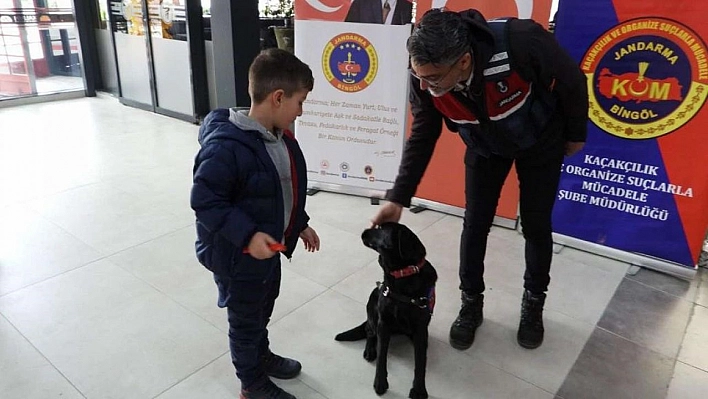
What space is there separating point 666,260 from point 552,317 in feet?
2.70

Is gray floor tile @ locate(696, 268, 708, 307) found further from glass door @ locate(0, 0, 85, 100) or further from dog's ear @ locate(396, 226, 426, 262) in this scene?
glass door @ locate(0, 0, 85, 100)

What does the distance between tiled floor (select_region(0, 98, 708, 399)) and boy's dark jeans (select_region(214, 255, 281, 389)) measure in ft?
0.67

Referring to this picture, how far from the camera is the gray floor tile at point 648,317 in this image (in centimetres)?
202

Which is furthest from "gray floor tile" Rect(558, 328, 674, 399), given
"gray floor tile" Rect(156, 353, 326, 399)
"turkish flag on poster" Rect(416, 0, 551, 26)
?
"turkish flag on poster" Rect(416, 0, 551, 26)

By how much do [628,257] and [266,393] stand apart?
78.1 inches

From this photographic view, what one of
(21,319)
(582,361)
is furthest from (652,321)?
(21,319)

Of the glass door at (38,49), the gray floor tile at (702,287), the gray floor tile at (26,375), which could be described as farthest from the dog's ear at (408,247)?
the glass door at (38,49)

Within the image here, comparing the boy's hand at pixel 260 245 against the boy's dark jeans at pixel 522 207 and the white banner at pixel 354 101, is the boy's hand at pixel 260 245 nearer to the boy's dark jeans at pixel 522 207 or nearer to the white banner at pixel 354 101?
the boy's dark jeans at pixel 522 207

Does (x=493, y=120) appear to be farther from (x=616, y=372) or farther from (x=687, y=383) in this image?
(x=687, y=383)

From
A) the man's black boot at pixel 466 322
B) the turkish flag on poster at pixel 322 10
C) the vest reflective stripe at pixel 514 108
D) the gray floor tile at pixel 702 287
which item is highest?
the turkish flag on poster at pixel 322 10

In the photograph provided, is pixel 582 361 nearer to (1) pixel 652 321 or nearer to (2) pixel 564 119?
(1) pixel 652 321

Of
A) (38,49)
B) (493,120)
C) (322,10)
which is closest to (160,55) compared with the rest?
(38,49)

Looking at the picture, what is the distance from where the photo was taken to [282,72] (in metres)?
1.34

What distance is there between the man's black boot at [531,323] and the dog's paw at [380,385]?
1.99 ft
